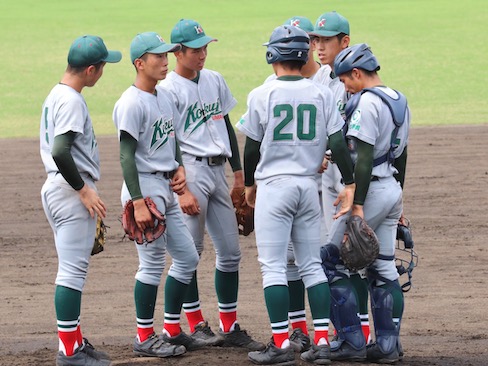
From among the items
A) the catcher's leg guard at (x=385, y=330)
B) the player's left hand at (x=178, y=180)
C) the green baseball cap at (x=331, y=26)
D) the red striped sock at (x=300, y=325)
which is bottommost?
the red striped sock at (x=300, y=325)

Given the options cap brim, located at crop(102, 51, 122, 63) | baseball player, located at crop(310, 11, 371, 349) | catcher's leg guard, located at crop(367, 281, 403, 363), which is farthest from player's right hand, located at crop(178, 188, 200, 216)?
catcher's leg guard, located at crop(367, 281, 403, 363)

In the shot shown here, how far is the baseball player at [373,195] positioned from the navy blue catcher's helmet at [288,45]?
289 millimetres

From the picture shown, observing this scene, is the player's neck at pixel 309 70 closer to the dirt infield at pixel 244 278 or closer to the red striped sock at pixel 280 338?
the dirt infield at pixel 244 278

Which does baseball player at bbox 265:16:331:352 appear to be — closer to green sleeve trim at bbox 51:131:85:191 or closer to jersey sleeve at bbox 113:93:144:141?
jersey sleeve at bbox 113:93:144:141

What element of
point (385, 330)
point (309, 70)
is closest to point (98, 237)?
point (385, 330)

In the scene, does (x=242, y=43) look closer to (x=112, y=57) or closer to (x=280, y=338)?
(x=112, y=57)

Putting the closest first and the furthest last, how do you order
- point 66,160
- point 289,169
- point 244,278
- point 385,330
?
point 66,160, point 289,169, point 385,330, point 244,278

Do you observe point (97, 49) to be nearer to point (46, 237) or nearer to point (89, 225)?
point (89, 225)

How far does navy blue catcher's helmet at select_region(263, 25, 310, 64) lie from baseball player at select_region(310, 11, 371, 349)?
0.71 meters

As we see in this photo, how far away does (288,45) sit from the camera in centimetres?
592

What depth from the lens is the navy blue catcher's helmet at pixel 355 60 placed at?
6.09 meters

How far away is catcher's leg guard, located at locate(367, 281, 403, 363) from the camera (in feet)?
20.3

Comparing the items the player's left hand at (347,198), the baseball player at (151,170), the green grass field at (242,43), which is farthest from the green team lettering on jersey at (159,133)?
the green grass field at (242,43)

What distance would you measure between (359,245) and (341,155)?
0.51m
